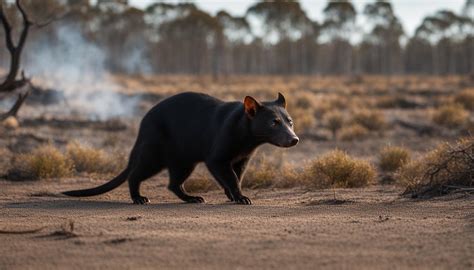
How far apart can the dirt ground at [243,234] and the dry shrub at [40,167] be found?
8.78 feet

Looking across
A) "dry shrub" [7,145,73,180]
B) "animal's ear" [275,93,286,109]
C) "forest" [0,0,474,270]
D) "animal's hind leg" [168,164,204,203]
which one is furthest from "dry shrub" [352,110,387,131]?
"animal's hind leg" [168,164,204,203]

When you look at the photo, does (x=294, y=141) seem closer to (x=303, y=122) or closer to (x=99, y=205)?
(x=99, y=205)

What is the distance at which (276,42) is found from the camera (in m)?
89.3

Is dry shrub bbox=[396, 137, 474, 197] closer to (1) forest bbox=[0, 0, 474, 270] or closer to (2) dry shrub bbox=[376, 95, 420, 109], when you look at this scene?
(1) forest bbox=[0, 0, 474, 270]

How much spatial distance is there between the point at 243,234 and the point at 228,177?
2262mm

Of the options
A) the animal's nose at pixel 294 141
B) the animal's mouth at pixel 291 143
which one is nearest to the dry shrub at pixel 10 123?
the animal's mouth at pixel 291 143

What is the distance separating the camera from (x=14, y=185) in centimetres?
1094

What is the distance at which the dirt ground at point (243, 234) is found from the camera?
5.37 m

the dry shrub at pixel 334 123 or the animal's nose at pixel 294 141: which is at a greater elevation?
the animal's nose at pixel 294 141

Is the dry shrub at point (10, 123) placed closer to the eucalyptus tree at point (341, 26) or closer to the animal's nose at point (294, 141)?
the animal's nose at point (294, 141)

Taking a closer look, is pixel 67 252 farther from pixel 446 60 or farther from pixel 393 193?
pixel 446 60

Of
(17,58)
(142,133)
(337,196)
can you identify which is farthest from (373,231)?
(17,58)

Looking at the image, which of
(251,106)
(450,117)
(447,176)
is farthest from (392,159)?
(450,117)

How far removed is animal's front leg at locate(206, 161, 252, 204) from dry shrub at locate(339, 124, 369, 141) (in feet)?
37.7
